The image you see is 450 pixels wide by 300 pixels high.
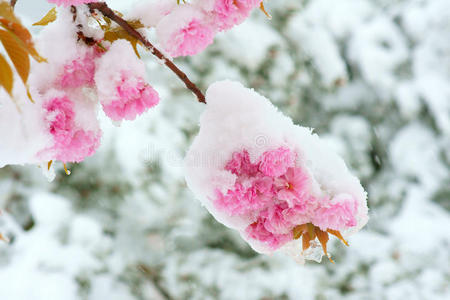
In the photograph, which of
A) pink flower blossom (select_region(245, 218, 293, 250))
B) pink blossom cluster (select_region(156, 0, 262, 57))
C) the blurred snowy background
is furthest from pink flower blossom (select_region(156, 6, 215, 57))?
the blurred snowy background

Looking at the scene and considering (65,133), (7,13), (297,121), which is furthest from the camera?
(297,121)

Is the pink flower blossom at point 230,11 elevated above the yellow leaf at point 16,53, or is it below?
below

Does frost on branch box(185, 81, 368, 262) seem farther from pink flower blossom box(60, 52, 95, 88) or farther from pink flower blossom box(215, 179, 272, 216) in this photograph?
pink flower blossom box(60, 52, 95, 88)

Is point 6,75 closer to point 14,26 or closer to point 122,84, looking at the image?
point 14,26

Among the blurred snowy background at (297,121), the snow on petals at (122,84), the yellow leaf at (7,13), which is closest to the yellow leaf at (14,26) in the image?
the yellow leaf at (7,13)

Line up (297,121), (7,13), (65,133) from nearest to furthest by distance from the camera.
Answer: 1. (7,13)
2. (65,133)
3. (297,121)

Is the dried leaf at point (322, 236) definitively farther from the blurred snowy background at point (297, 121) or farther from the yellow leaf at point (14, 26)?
the blurred snowy background at point (297, 121)

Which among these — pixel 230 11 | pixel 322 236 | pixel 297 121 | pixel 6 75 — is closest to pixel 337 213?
pixel 322 236
